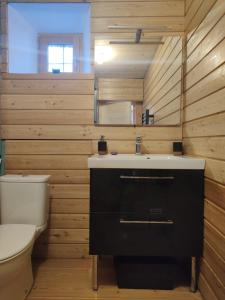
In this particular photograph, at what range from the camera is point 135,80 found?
83.3 inches

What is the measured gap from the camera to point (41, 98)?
2.15 meters

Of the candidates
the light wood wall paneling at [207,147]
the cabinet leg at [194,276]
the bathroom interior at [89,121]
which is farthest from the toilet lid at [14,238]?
the light wood wall paneling at [207,147]

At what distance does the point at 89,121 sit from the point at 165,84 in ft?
2.39

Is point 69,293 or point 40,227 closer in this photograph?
point 69,293

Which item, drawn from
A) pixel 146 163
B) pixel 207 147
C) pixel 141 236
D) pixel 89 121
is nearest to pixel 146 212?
pixel 141 236

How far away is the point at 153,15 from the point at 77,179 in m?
1.54

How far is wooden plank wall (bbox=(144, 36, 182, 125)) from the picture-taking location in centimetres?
212

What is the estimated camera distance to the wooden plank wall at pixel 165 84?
2.12 metres

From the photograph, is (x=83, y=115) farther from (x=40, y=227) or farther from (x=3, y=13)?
(x=3, y=13)

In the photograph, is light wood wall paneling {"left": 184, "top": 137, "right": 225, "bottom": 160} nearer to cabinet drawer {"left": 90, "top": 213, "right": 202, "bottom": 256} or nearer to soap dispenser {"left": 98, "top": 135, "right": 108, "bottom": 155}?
cabinet drawer {"left": 90, "top": 213, "right": 202, "bottom": 256}

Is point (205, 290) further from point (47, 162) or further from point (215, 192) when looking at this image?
point (47, 162)

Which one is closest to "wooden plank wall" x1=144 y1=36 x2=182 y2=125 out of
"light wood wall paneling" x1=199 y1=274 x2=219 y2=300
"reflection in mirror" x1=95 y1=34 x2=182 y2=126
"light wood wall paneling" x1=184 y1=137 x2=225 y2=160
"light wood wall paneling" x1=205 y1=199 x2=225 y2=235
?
"reflection in mirror" x1=95 y1=34 x2=182 y2=126

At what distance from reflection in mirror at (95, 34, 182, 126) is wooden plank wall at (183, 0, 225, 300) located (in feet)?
0.85

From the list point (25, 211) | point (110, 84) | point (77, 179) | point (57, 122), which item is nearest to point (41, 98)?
point (57, 122)
